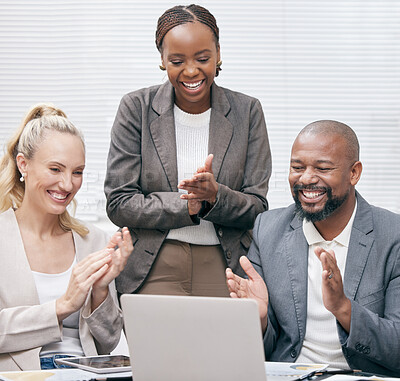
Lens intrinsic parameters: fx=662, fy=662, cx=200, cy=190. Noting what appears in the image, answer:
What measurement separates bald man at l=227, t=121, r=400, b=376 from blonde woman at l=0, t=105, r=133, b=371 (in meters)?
0.47

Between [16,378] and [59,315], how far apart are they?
0.50 metres

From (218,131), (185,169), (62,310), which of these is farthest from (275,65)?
(62,310)

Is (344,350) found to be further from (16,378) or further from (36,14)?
(36,14)

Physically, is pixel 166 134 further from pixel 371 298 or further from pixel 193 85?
pixel 371 298

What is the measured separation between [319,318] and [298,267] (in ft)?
0.57

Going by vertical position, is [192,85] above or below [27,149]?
above

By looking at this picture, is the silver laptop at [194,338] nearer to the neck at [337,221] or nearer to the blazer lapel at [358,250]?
the blazer lapel at [358,250]

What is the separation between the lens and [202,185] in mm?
2146

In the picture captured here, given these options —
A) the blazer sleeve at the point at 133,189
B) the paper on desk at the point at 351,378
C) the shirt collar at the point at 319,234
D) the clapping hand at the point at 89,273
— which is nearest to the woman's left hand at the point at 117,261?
the clapping hand at the point at 89,273

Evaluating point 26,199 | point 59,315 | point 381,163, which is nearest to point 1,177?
point 26,199

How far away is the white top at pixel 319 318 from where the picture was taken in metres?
1.96

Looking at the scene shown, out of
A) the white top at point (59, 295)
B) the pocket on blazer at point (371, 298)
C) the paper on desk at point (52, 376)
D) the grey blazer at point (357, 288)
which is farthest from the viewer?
the white top at point (59, 295)

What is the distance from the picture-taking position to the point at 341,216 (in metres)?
2.14

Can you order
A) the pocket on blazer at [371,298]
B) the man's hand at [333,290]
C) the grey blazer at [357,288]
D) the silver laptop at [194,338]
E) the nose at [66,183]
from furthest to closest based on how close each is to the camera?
1. the nose at [66,183]
2. the pocket on blazer at [371,298]
3. the grey blazer at [357,288]
4. the man's hand at [333,290]
5. the silver laptop at [194,338]
